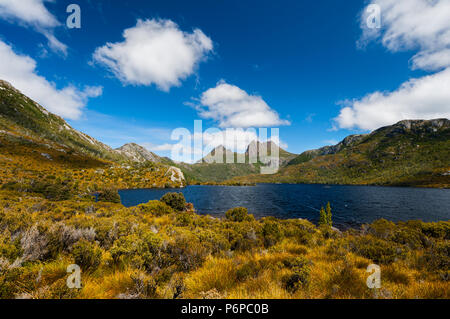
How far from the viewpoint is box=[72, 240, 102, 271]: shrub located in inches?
213

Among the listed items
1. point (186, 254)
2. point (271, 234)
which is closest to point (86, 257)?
point (186, 254)

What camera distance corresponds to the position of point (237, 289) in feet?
15.0

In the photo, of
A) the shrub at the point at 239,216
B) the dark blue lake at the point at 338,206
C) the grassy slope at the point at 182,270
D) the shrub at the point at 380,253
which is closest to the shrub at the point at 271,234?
the grassy slope at the point at 182,270

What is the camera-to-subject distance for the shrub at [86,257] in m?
5.42

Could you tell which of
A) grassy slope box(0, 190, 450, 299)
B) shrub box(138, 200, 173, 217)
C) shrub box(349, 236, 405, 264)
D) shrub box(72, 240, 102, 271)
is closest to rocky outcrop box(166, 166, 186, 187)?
shrub box(138, 200, 173, 217)

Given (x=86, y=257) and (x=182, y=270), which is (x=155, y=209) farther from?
(x=182, y=270)

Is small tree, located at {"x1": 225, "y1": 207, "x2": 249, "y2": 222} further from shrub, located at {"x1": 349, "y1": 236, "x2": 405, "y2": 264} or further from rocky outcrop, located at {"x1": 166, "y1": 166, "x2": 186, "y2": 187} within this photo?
rocky outcrop, located at {"x1": 166, "y1": 166, "x2": 186, "y2": 187}

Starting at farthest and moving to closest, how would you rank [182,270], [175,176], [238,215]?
[175,176] → [238,215] → [182,270]

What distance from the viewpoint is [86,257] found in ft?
18.1
